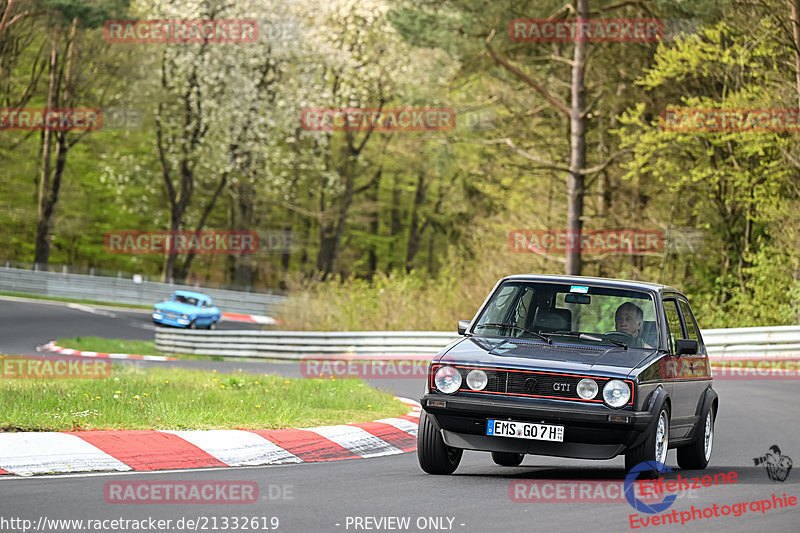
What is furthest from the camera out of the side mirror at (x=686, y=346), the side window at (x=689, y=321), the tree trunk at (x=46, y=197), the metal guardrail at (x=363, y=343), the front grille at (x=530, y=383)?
the tree trunk at (x=46, y=197)

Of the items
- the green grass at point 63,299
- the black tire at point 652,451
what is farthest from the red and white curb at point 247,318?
the black tire at point 652,451

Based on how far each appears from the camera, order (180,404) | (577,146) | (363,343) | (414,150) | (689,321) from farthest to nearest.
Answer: (414,150)
(577,146)
(363,343)
(180,404)
(689,321)

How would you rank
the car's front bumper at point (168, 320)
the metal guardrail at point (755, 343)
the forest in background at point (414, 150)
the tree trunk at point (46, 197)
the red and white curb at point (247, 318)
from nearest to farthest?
the metal guardrail at point (755, 343)
the forest in background at point (414, 150)
the car's front bumper at point (168, 320)
the red and white curb at point (247, 318)
the tree trunk at point (46, 197)

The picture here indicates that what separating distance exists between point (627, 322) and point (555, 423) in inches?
62.3

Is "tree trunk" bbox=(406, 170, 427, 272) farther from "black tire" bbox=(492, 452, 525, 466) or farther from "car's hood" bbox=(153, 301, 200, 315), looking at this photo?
"black tire" bbox=(492, 452, 525, 466)

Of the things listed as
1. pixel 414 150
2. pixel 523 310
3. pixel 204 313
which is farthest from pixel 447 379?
pixel 414 150

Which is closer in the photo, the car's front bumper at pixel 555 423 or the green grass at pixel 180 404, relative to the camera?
the car's front bumper at pixel 555 423

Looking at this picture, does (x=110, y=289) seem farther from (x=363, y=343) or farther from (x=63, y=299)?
(x=363, y=343)

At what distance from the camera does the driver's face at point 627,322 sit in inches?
383

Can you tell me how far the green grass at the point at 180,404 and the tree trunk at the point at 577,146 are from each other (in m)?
18.5

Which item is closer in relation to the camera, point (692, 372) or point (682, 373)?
point (682, 373)

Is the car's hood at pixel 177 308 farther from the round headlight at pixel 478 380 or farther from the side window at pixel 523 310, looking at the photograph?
the round headlight at pixel 478 380

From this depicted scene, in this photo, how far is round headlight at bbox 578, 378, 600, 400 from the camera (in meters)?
8.56

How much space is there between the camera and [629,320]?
976cm
